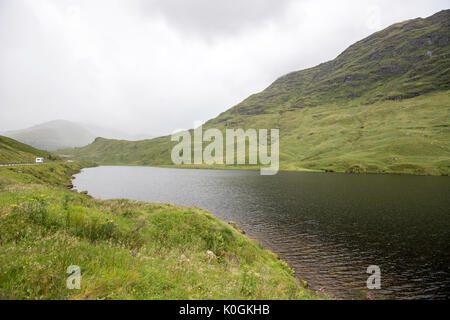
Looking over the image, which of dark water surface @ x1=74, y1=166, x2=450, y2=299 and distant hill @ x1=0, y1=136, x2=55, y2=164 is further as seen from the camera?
distant hill @ x1=0, y1=136, x2=55, y2=164

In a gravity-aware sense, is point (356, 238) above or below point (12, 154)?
below

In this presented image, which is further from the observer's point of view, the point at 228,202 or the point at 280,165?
the point at 280,165

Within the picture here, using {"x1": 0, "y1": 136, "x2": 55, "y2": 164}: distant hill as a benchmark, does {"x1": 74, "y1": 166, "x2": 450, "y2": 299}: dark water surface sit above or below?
below

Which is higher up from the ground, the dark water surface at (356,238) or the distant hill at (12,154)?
the distant hill at (12,154)

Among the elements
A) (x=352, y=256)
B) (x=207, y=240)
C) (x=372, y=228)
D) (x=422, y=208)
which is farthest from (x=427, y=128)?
(x=207, y=240)

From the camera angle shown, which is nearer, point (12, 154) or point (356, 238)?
point (356, 238)

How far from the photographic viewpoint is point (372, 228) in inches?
1236

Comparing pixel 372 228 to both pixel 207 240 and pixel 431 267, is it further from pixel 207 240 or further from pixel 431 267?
pixel 207 240

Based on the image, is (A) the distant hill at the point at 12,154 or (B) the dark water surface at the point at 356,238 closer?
(B) the dark water surface at the point at 356,238
